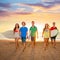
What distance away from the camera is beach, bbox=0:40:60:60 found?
178 inches

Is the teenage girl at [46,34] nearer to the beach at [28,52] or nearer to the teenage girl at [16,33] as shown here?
the beach at [28,52]

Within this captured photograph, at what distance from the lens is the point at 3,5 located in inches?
182

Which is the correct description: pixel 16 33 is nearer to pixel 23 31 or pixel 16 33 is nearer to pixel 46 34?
pixel 23 31

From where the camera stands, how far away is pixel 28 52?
4574mm

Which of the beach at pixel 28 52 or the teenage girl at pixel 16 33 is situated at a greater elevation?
the teenage girl at pixel 16 33

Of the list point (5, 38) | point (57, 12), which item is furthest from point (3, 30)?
point (57, 12)

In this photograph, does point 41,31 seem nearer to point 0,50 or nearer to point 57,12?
point 57,12

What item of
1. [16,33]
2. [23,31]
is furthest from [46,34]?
[16,33]

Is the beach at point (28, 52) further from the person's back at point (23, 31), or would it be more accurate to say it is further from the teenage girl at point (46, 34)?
the person's back at point (23, 31)

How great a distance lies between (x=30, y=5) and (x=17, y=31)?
19.6 inches

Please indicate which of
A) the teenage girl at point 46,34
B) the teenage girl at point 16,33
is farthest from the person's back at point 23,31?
the teenage girl at point 46,34

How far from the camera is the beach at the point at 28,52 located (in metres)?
4.52

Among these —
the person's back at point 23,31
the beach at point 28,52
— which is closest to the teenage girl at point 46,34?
the beach at point 28,52

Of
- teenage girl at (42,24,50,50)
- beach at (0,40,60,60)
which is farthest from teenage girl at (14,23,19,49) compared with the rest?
teenage girl at (42,24,50,50)
